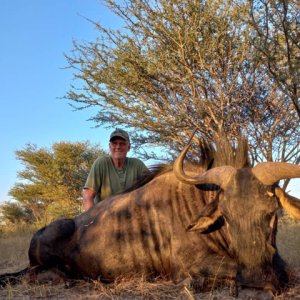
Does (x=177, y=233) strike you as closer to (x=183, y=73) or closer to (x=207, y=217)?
(x=207, y=217)

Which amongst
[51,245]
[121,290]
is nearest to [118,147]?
[51,245]

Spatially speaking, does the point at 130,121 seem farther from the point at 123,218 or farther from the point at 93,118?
the point at 123,218

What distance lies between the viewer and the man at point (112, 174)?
5.39 meters

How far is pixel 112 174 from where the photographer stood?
18.0 ft

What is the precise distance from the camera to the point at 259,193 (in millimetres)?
3084

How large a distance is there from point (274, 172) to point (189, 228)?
739 millimetres

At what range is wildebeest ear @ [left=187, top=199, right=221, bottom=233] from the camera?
3295 mm

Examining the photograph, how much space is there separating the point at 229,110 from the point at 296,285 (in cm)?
616

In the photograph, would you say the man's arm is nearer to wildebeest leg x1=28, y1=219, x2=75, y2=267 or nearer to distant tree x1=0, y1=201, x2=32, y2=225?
wildebeest leg x1=28, y1=219, x2=75, y2=267

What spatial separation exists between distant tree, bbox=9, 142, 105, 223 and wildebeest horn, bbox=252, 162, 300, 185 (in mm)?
14945

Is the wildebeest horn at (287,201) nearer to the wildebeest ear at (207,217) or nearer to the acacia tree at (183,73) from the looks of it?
the wildebeest ear at (207,217)

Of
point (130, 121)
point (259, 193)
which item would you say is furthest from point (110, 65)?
point (259, 193)

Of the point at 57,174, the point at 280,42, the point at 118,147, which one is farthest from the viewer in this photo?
the point at 57,174

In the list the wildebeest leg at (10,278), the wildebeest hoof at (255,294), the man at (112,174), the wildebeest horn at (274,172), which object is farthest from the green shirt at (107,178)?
the wildebeest hoof at (255,294)
